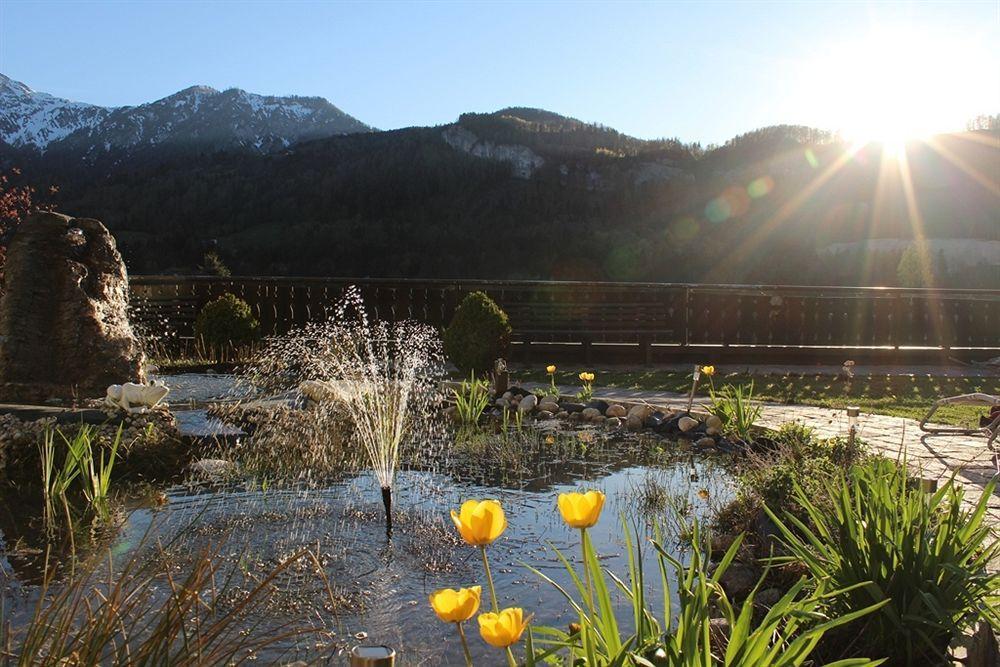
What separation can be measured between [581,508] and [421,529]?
2.57 meters

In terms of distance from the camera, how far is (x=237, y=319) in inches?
425

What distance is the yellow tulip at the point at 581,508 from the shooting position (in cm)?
143

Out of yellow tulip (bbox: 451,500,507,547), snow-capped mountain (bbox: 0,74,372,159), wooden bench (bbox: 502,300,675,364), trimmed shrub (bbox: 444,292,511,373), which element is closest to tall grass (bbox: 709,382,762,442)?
trimmed shrub (bbox: 444,292,511,373)

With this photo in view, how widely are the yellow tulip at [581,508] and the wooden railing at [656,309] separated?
34.1 feet

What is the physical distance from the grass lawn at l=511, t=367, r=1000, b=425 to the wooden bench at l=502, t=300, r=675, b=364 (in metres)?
1.07

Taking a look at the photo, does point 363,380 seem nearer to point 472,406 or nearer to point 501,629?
point 472,406

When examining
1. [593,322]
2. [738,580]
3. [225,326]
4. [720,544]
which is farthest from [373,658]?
[593,322]

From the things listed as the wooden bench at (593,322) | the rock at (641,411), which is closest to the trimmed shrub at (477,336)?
the wooden bench at (593,322)

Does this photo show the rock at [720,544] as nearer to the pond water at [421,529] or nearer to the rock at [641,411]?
the pond water at [421,529]

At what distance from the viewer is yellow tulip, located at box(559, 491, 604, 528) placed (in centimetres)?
143

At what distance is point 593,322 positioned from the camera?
1198 centimetres

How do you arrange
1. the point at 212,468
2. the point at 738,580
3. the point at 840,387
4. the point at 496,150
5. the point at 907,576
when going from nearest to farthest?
the point at 907,576, the point at 738,580, the point at 212,468, the point at 840,387, the point at 496,150

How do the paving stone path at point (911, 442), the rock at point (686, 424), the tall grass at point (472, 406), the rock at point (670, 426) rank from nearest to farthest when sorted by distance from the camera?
1. the paving stone path at point (911, 442)
2. the rock at point (686, 424)
3. the rock at point (670, 426)
4. the tall grass at point (472, 406)

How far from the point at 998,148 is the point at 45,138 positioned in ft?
366
